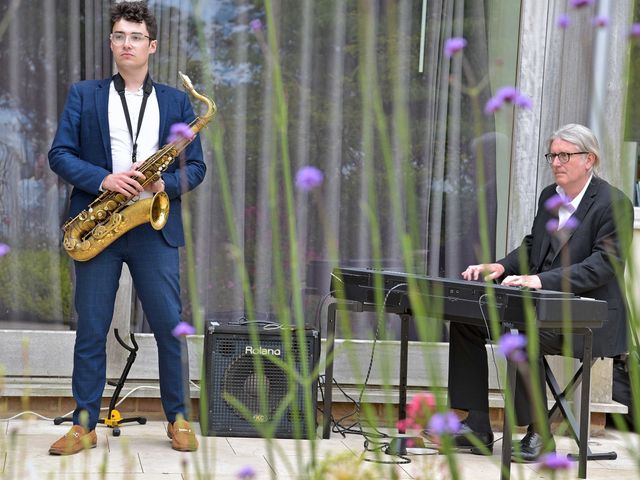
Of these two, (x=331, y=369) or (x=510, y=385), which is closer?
(x=510, y=385)

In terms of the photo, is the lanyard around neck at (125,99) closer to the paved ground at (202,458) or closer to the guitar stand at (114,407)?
the guitar stand at (114,407)

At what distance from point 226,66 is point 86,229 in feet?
4.61

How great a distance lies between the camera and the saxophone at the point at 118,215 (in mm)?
4062

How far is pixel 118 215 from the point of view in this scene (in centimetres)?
407

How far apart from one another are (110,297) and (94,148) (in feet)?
1.92

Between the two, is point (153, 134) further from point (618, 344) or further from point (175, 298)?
point (618, 344)

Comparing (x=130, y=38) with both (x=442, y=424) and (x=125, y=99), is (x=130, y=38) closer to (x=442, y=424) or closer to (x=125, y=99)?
(x=125, y=99)

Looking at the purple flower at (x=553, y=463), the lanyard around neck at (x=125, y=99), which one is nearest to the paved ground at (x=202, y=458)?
the lanyard around neck at (x=125, y=99)

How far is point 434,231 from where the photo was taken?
17.5ft

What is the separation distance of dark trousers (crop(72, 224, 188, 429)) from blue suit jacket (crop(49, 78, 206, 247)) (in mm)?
94

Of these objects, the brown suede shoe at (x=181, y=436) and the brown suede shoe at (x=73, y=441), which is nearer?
the brown suede shoe at (x=73, y=441)

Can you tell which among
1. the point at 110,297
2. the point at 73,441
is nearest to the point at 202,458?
the point at 73,441

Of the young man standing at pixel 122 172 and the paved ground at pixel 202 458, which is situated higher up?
the young man standing at pixel 122 172

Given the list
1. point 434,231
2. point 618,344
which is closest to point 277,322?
point 434,231
